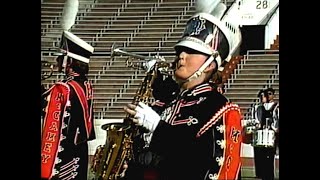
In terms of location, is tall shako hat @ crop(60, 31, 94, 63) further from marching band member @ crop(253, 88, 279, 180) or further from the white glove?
marching band member @ crop(253, 88, 279, 180)

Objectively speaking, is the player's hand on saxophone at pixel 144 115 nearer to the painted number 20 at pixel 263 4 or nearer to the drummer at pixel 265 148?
the drummer at pixel 265 148

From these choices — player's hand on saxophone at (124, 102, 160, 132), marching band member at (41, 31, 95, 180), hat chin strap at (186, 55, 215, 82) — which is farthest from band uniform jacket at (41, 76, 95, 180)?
hat chin strap at (186, 55, 215, 82)

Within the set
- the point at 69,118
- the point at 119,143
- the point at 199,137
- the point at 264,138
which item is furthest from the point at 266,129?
the point at 69,118

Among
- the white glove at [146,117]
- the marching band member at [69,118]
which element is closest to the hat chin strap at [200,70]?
the white glove at [146,117]

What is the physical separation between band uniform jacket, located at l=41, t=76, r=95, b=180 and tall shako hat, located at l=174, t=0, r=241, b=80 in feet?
0.98

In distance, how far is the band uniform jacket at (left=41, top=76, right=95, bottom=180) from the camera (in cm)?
200

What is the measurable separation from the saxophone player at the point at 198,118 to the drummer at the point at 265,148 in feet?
0.16

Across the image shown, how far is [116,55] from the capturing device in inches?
78.6

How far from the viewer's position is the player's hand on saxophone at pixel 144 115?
195 cm

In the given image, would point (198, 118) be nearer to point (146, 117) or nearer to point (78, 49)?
point (146, 117)

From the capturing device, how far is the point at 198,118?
6.30 feet

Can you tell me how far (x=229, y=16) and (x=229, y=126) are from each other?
0.94 ft
